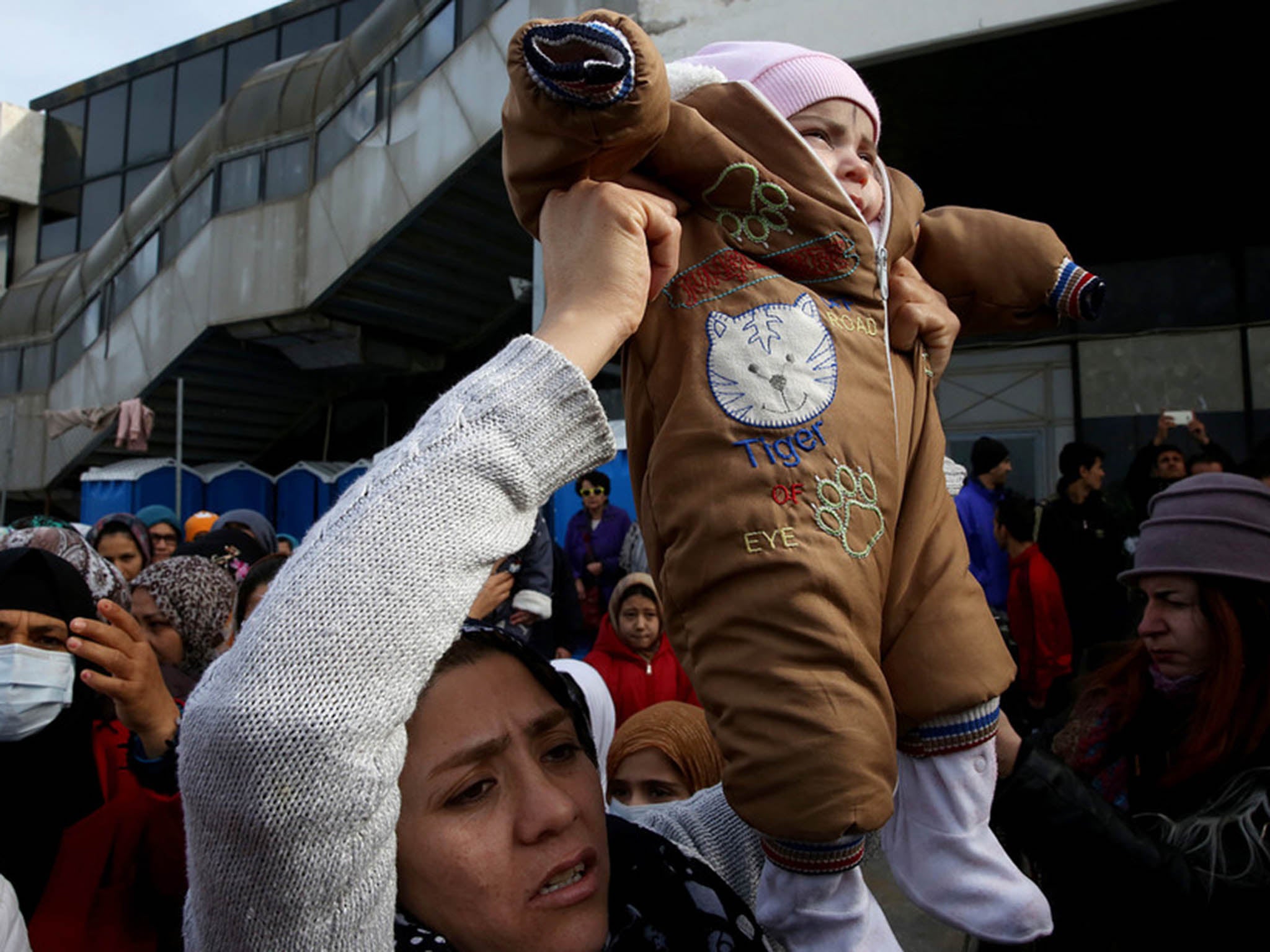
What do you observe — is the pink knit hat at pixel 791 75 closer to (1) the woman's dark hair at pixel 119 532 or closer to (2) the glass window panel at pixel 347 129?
(1) the woman's dark hair at pixel 119 532

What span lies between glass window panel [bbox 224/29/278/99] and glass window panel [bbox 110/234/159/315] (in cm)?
546

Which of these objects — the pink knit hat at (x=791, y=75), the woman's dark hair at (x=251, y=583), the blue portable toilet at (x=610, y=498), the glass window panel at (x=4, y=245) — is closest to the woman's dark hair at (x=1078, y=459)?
the blue portable toilet at (x=610, y=498)

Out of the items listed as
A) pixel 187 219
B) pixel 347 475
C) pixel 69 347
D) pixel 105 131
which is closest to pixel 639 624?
pixel 347 475

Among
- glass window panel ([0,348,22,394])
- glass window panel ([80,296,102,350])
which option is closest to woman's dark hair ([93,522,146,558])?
glass window panel ([80,296,102,350])

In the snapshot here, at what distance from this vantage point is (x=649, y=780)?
2721mm

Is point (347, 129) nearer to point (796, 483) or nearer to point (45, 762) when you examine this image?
point (45, 762)

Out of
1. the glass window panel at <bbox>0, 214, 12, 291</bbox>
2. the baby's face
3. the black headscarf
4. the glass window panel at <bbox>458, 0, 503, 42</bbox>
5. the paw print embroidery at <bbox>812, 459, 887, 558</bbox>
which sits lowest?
the black headscarf

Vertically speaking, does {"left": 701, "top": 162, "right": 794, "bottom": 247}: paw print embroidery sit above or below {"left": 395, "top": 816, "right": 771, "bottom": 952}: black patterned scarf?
above

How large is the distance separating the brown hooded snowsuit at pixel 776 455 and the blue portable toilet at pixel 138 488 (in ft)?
39.5

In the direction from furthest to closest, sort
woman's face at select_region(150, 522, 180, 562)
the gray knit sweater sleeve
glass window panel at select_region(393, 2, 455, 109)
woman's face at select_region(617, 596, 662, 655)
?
glass window panel at select_region(393, 2, 455, 109) → woman's face at select_region(150, 522, 180, 562) → woman's face at select_region(617, 596, 662, 655) → the gray knit sweater sleeve

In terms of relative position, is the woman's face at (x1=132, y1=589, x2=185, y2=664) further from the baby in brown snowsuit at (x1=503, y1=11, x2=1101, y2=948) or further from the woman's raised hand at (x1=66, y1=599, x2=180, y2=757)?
the baby in brown snowsuit at (x1=503, y1=11, x2=1101, y2=948)

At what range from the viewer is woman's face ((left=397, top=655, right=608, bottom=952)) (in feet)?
3.59

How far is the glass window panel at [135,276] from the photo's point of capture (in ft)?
44.3

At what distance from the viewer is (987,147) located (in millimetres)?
8125
